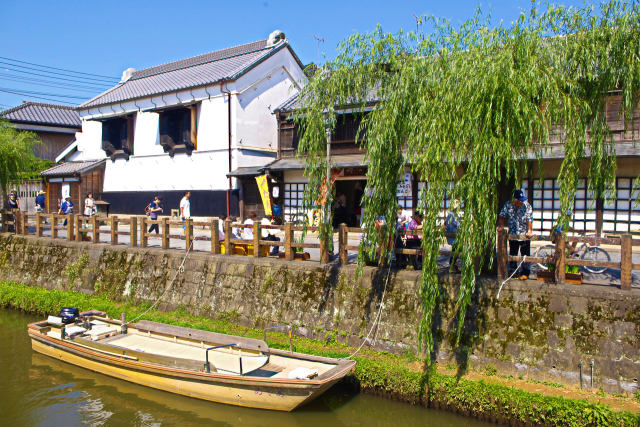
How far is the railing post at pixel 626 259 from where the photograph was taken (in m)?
8.07

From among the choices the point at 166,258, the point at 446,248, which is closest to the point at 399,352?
the point at 446,248

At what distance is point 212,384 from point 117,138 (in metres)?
21.1

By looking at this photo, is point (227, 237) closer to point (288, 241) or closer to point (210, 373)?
point (288, 241)

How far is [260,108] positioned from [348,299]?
14.8 m

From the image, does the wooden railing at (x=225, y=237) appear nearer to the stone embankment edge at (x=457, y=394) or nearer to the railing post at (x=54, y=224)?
the railing post at (x=54, y=224)

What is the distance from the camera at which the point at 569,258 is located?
8.68 meters

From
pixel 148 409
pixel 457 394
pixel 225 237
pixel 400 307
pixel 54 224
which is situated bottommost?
pixel 148 409

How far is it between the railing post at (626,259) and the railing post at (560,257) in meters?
0.86

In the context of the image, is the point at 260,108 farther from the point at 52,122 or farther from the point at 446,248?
the point at 52,122

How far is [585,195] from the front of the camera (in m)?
15.1

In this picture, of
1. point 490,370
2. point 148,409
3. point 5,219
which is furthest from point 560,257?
point 5,219

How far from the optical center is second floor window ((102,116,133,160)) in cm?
2595

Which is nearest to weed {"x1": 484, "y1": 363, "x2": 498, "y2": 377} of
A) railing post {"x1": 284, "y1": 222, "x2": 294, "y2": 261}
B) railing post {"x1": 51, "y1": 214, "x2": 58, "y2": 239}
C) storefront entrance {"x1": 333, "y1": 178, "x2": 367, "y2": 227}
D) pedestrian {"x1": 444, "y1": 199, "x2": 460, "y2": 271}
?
pedestrian {"x1": 444, "y1": 199, "x2": 460, "y2": 271}

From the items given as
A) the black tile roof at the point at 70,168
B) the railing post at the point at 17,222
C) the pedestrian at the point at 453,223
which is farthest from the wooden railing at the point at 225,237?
the black tile roof at the point at 70,168
